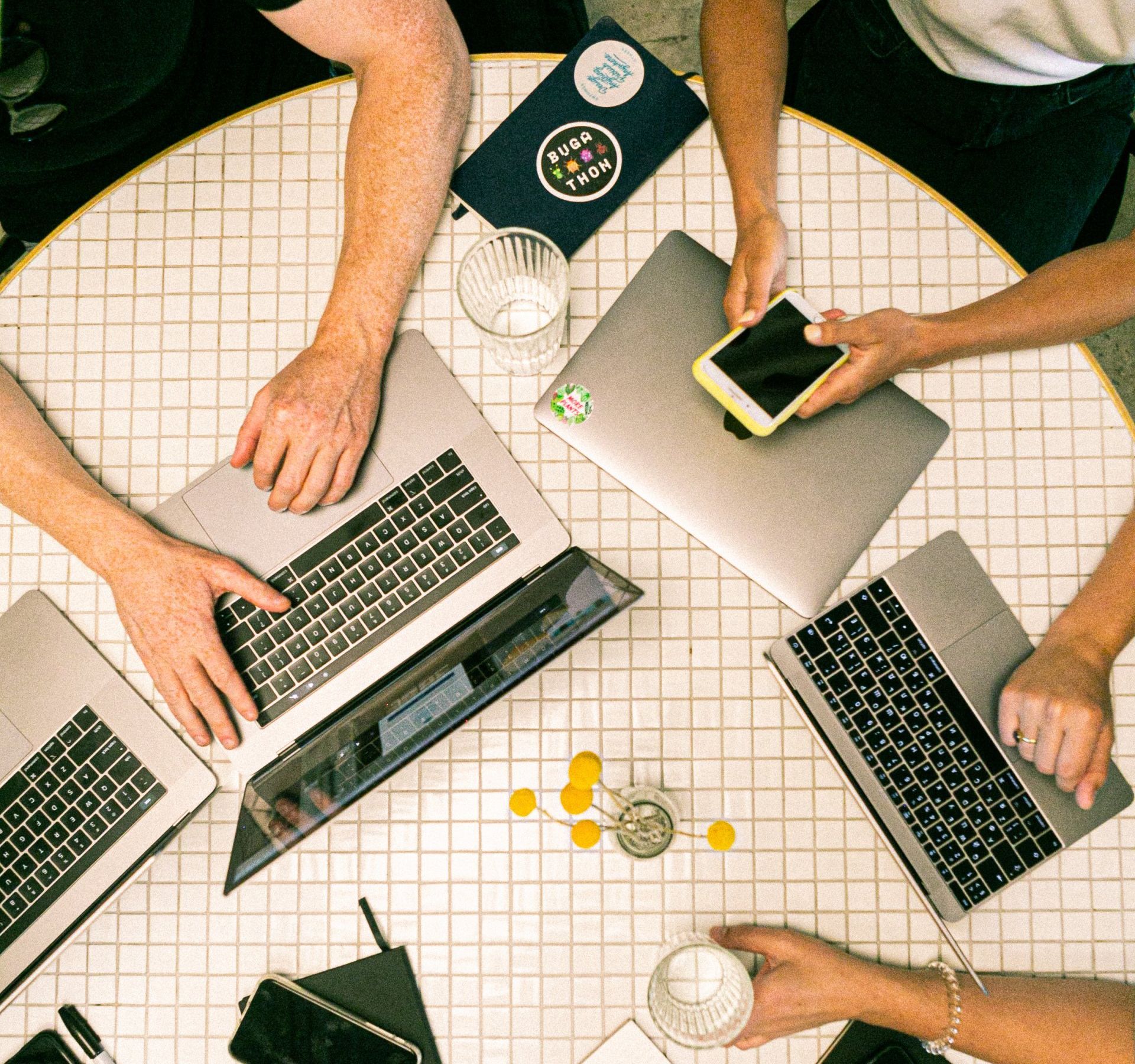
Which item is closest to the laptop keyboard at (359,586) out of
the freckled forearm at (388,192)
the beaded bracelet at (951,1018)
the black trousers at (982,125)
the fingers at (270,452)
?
the fingers at (270,452)

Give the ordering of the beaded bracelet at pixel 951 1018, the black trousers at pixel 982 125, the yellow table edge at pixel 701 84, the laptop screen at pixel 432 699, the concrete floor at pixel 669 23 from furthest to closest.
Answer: the concrete floor at pixel 669 23 < the black trousers at pixel 982 125 < the yellow table edge at pixel 701 84 < the beaded bracelet at pixel 951 1018 < the laptop screen at pixel 432 699

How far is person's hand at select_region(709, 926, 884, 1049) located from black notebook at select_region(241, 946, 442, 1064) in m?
0.37

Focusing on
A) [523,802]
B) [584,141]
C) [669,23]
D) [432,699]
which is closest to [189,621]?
[432,699]

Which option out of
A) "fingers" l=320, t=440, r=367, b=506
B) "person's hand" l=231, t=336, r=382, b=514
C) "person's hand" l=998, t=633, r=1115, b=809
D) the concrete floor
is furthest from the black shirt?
"person's hand" l=998, t=633, r=1115, b=809

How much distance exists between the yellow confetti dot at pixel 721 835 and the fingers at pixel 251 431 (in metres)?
0.70

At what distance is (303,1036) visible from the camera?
0.99 metres

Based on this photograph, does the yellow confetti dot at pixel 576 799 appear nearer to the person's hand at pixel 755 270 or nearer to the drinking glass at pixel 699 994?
the drinking glass at pixel 699 994

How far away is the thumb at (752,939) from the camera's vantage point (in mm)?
983

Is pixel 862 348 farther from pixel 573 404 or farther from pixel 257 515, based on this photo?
pixel 257 515

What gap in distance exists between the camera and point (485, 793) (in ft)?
3.41

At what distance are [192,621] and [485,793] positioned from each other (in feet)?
1.33

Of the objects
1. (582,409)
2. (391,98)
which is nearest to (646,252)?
(582,409)

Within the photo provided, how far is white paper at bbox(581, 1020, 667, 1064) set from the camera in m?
1.00

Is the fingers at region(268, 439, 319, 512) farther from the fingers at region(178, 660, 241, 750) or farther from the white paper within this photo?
the white paper
